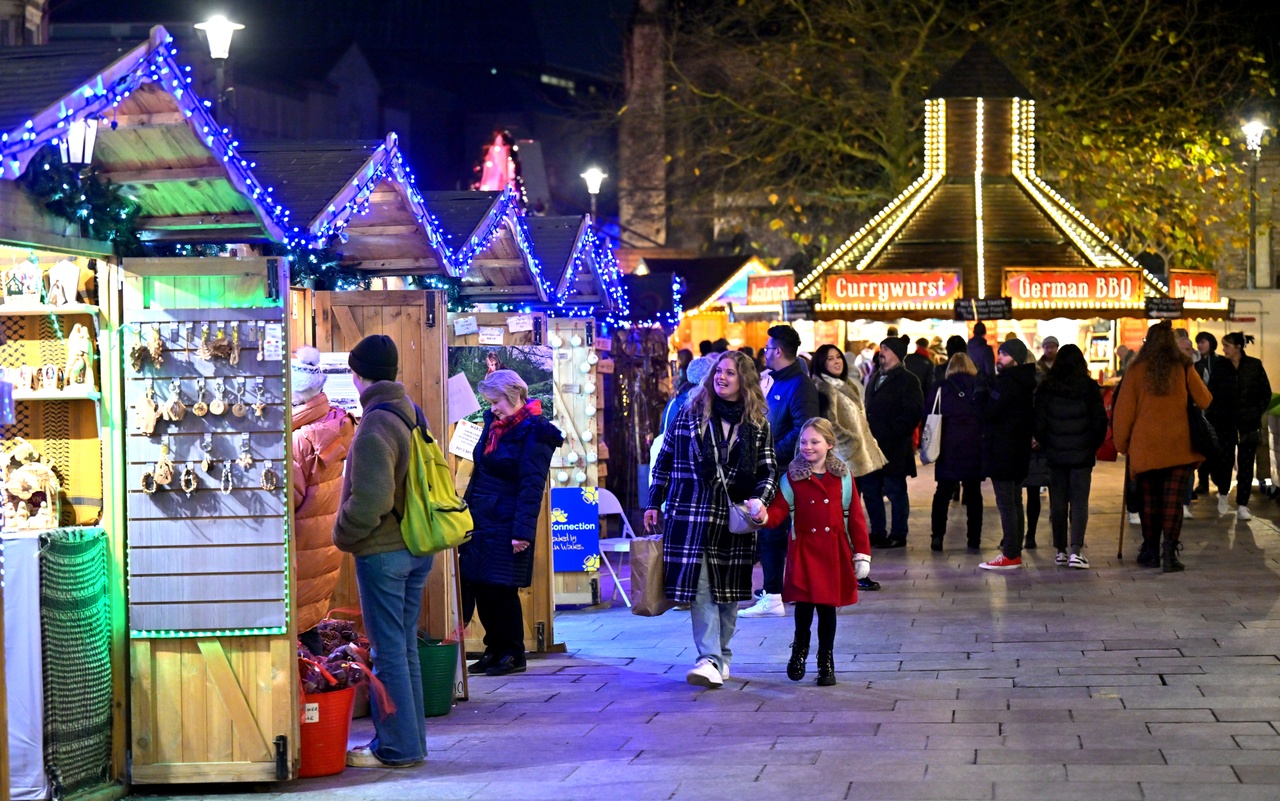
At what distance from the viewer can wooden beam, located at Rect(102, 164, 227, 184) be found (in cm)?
657

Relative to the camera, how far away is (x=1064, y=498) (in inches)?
522

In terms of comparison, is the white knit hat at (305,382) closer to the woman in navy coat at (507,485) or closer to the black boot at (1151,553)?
the woman in navy coat at (507,485)

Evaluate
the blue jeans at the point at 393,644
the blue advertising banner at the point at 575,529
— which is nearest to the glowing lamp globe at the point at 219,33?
the blue advertising banner at the point at 575,529

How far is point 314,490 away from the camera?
25.1 feet

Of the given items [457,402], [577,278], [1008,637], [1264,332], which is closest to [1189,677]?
[1008,637]

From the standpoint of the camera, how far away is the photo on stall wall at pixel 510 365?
33.9ft

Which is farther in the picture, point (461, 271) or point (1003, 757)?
point (461, 271)

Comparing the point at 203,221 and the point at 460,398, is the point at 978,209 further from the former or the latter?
the point at 203,221

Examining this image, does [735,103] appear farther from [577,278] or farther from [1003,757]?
[1003,757]

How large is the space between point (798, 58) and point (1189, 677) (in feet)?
71.1

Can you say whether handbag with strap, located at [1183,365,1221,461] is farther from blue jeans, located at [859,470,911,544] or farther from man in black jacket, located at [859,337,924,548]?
blue jeans, located at [859,470,911,544]

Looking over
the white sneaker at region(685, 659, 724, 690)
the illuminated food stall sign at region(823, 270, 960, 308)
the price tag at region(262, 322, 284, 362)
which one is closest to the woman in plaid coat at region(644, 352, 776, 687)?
the white sneaker at region(685, 659, 724, 690)

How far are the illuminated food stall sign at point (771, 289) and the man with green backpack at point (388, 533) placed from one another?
19.3m

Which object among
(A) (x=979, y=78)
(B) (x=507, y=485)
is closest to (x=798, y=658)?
(B) (x=507, y=485)
